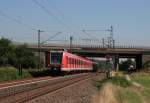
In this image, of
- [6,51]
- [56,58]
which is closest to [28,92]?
[56,58]

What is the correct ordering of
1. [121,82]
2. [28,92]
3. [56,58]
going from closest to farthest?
[28,92], [121,82], [56,58]

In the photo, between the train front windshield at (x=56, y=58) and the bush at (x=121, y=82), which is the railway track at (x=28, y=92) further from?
the train front windshield at (x=56, y=58)

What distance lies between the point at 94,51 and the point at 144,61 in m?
12.1

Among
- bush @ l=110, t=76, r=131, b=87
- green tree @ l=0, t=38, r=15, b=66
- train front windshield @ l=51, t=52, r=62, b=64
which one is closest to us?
bush @ l=110, t=76, r=131, b=87

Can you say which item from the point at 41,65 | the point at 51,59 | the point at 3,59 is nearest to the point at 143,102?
the point at 51,59

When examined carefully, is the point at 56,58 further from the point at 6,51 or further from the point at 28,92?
the point at 6,51

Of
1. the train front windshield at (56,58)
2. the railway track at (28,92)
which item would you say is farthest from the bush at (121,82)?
the train front windshield at (56,58)

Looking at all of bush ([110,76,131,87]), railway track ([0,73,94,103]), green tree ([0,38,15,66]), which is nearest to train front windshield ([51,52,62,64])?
bush ([110,76,131,87])

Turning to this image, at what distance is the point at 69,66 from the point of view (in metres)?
58.4

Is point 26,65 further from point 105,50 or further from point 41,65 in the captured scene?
point 105,50

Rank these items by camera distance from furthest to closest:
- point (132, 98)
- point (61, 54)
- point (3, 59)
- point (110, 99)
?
point (3, 59), point (61, 54), point (132, 98), point (110, 99)

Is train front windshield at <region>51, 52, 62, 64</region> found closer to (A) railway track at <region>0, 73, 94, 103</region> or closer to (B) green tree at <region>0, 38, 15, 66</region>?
(A) railway track at <region>0, 73, 94, 103</region>

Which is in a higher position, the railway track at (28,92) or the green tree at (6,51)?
the green tree at (6,51)

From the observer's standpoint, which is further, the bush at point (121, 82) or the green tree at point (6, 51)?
the green tree at point (6, 51)
